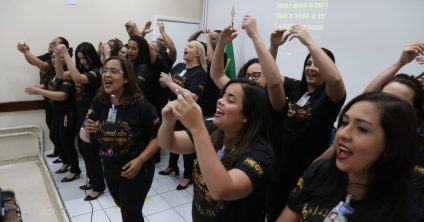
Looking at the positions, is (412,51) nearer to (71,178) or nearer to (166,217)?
(166,217)

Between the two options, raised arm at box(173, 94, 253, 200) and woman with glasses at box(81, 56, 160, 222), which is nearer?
raised arm at box(173, 94, 253, 200)

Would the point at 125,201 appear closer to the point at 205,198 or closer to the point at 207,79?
the point at 205,198

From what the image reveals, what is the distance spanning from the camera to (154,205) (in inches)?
121

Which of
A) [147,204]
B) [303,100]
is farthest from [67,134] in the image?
[303,100]

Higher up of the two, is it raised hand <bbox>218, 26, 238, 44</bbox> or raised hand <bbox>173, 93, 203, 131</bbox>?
raised hand <bbox>218, 26, 238, 44</bbox>

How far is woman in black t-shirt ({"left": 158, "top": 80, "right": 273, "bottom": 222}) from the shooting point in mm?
1064

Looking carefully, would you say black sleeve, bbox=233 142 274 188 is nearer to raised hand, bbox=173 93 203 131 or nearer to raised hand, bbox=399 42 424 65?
raised hand, bbox=173 93 203 131

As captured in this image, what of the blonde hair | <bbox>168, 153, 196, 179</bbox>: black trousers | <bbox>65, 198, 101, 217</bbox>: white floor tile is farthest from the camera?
<bbox>168, 153, 196, 179</bbox>: black trousers

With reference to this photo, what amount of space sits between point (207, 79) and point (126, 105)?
130 centimetres

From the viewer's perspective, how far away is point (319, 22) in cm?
316

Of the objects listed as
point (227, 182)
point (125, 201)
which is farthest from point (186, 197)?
point (227, 182)

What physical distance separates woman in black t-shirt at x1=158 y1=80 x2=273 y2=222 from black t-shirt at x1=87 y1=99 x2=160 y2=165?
568 mm

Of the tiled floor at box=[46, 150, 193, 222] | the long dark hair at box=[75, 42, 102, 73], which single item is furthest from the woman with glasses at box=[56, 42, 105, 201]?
the tiled floor at box=[46, 150, 193, 222]

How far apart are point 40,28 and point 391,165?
14.1ft
